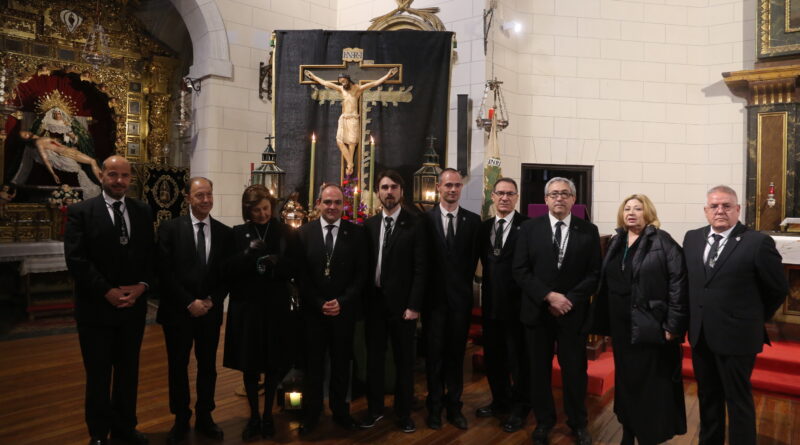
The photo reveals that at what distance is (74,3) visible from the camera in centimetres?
769

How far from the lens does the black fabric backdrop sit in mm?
6375

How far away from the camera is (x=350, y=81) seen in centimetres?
612

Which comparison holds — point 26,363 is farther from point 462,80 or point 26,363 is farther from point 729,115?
point 729,115

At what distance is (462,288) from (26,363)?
12.9ft

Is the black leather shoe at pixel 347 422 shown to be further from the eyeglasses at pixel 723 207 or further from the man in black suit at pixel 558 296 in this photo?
the eyeglasses at pixel 723 207

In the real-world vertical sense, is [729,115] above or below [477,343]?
above

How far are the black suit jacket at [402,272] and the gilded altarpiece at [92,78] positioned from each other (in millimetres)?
5800

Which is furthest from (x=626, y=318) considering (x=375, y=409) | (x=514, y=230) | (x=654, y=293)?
(x=375, y=409)

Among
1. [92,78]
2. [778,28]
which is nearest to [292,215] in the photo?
[92,78]

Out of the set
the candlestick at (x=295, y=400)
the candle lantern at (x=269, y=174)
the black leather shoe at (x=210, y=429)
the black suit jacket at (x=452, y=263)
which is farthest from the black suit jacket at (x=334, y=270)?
the candle lantern at (x=269, y=174)

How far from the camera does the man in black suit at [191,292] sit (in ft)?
9.98

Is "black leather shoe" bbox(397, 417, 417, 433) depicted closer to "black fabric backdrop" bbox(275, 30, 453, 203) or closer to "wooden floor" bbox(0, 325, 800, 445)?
"wooden floor" bbox(0, 325, 800, 445)

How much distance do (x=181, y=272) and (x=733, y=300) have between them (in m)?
2.98

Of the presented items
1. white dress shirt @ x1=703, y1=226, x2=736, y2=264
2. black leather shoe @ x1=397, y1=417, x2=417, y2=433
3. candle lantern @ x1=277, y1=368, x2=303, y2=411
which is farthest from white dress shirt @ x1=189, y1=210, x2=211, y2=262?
white dress shirt @ x1=703, y1=226, x2=736, y2=264
